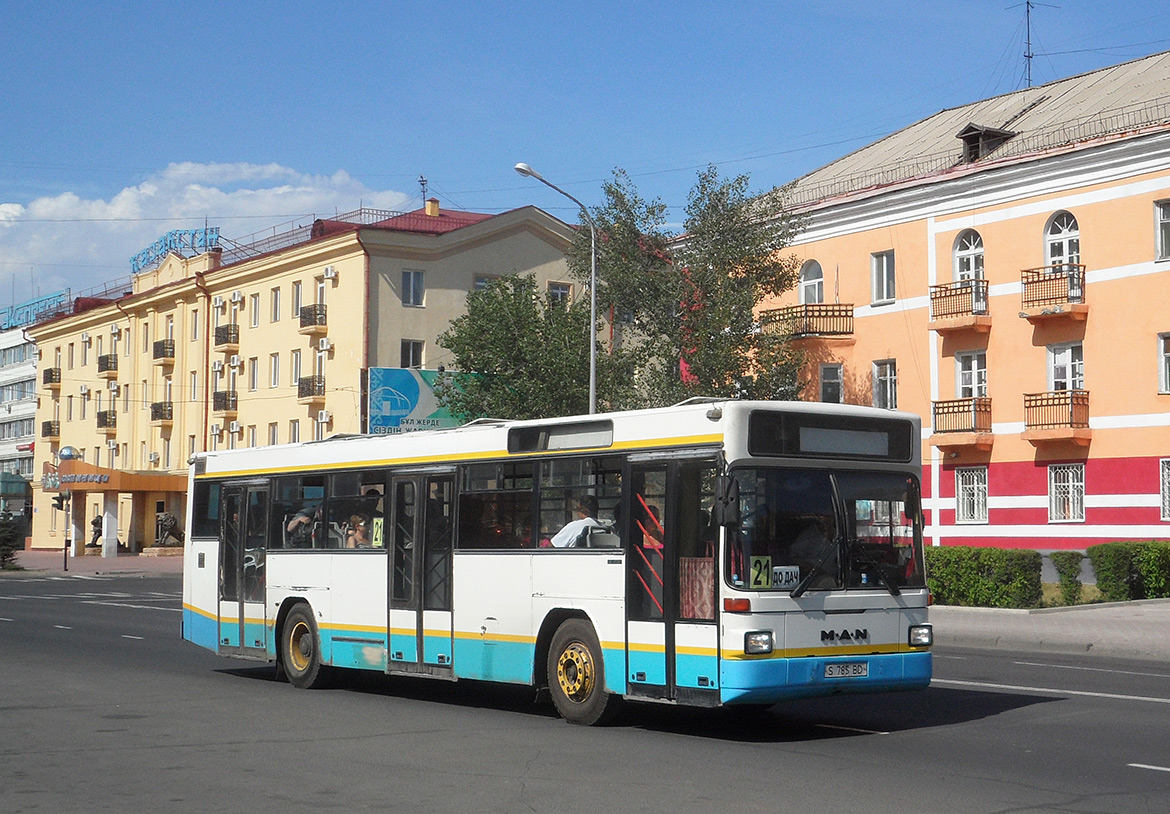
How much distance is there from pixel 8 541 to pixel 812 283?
33728 millimetres

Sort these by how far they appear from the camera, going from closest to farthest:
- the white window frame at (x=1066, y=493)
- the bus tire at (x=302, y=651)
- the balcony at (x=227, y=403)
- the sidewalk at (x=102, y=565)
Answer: the bus tire at (x=302, y=651), the white window frame at (x=1066, y=493), the sidewalk at (x=102, y=565), the balcony at (x=227, y=403)

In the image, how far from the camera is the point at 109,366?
257 feet

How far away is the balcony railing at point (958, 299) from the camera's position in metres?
37.9

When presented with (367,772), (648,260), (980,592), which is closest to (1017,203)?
(648,260)

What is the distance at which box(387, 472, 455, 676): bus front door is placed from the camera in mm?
13891

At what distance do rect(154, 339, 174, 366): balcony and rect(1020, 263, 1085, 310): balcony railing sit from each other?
46.9 meters

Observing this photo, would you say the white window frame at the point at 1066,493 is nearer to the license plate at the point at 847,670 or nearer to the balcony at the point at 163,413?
the license plate at the point at 847,670

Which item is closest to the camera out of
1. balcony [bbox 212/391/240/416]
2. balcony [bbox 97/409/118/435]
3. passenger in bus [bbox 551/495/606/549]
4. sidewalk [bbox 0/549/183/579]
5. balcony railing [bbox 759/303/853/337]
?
passenger in bus [bbox 551/495/606/549]

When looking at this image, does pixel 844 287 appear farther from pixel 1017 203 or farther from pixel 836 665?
pixel 836 665

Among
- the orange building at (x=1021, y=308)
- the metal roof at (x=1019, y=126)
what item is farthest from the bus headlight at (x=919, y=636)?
the metal roof at (x=1019, y=126)

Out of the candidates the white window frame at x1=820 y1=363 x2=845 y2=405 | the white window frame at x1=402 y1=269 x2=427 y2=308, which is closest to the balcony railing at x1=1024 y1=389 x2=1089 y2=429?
the white window frame at x1=820 y1=363 x2=845 y2=405

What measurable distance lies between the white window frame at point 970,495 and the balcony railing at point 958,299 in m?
4.21

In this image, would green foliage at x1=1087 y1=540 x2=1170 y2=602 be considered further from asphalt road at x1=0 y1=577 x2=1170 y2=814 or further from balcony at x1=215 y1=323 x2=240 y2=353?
balcony at x1=215 y1=323 x2=240 y2=353

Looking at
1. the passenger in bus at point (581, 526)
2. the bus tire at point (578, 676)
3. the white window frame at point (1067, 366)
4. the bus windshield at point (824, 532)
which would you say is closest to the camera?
the bus windshield at point (824, 532)
